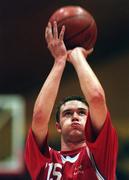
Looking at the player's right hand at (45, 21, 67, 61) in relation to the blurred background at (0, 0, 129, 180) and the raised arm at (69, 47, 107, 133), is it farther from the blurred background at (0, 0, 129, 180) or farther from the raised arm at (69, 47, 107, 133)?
the blurred background at (0, 0, 129, 180)

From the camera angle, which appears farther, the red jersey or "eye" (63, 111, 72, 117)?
"eye" (63, 111, 72, 117)

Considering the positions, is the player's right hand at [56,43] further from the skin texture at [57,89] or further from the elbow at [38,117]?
the elbow at [38,117]

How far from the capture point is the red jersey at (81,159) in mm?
2760

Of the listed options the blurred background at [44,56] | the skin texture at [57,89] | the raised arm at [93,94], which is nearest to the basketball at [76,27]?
Answer: the skin texture at [57,89]

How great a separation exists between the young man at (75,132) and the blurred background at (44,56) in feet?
12.6

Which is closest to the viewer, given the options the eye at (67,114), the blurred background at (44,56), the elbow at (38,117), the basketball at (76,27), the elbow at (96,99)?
the elbow at (96,99)

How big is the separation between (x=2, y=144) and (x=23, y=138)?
282 mm

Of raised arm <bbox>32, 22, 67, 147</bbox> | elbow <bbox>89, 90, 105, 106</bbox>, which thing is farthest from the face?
elbow <bbox>89, 90, 105, 106</bbox>

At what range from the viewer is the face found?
2.96 meters

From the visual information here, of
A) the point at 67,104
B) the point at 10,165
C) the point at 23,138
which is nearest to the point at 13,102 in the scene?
the point at 23,138

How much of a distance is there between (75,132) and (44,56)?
15.7 feet

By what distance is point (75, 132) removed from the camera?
296 centimetres

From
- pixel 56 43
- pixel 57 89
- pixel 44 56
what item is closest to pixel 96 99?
pixel 57 89

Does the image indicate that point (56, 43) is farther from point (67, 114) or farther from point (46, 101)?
point (67, 114)
